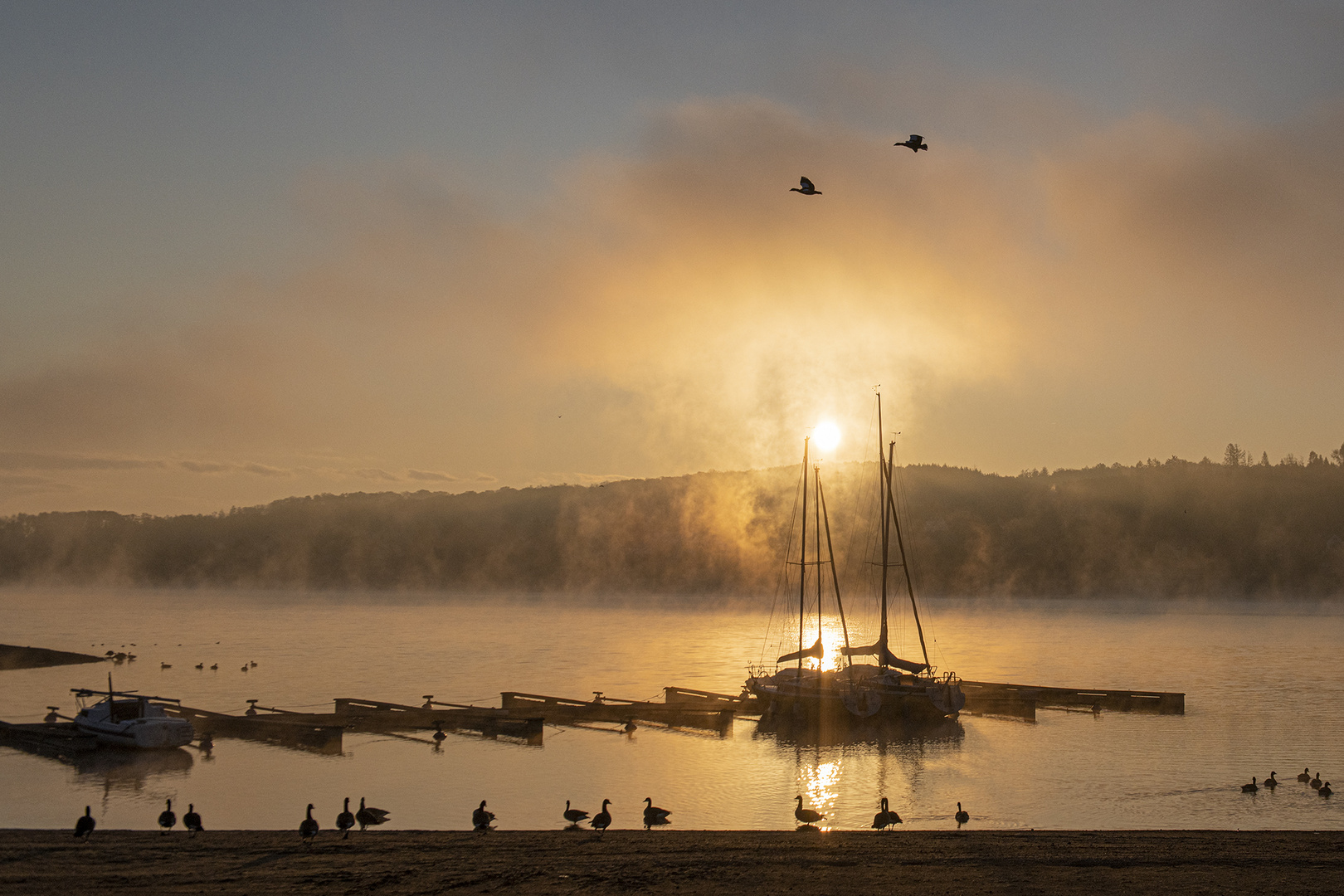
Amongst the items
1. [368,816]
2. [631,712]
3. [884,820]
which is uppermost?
[368,816]

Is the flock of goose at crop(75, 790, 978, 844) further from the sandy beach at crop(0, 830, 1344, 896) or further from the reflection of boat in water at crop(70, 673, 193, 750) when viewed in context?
the reflection of boat in water at crop(70, 673, 193, 750)

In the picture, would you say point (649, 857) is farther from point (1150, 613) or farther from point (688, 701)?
point (1150, 613)

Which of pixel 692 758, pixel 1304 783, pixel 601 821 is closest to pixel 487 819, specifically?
pixel 601 821

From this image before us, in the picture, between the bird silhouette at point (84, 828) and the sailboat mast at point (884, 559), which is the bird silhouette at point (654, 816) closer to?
the bird silhouette at point (84, 828)

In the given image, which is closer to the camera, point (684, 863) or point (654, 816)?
point (684, 863)

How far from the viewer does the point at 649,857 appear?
2106 centimetres

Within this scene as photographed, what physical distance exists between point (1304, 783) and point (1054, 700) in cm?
2458

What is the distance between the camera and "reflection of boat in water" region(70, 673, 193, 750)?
41.6 metres

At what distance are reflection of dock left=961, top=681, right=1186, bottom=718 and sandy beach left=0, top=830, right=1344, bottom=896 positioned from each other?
109 feet

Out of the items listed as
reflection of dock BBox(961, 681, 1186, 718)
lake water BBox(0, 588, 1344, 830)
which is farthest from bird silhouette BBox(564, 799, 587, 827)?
reflection of dock BBox(961, 681, 1186, 718)

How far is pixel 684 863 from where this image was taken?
20.6m

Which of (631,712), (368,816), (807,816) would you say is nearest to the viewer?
(368,816)

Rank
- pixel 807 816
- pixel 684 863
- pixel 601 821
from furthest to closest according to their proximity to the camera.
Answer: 1. pixel 807 816
2. pixel 601 821
3. pixel 684 863

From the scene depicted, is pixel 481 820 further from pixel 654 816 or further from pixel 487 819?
pixel 654 816
